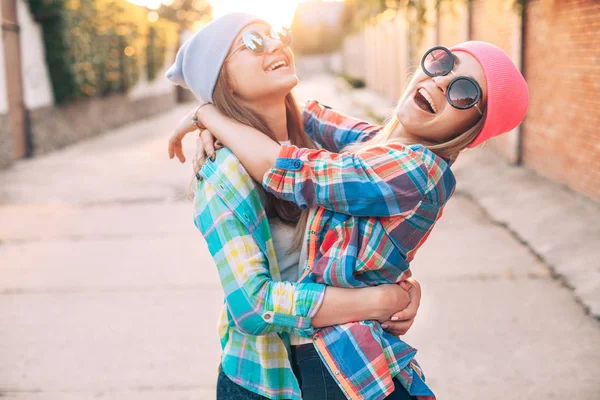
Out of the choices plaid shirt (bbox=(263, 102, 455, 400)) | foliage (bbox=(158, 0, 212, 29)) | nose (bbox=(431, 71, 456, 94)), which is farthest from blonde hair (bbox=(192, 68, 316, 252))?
foliage (bbox=(158, 0, 212, 29))

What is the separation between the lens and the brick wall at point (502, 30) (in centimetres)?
809

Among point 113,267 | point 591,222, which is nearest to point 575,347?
point 591,222

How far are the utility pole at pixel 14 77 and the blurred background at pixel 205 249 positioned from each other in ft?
0.12

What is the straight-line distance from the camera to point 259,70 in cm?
173

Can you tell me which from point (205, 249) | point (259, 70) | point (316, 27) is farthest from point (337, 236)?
point (316, 27)

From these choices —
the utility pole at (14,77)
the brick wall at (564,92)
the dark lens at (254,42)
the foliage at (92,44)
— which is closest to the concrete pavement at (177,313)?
the brick wall at (564,92)

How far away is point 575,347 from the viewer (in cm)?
356

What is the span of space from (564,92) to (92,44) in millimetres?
11147

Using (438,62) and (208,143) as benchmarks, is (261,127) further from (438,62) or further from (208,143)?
(438,62)

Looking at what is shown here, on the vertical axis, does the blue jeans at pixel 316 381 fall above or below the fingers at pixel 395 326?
below

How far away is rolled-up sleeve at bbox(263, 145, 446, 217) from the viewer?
4.89 ft

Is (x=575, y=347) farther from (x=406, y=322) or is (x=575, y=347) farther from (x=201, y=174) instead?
(x=201, y=174)

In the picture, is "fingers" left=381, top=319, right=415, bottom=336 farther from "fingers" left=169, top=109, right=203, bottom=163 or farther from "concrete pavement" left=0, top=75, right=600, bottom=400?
"concrete pavement" left=0, top=75, right=600, bottom=400

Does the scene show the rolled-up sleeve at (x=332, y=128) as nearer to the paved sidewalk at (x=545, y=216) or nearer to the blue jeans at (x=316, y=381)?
the blue jeans at (x=316, y=381)
